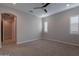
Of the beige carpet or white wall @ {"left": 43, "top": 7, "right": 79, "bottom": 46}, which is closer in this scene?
the beige carpet

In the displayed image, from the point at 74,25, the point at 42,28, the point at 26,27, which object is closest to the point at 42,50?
the point at 42,28

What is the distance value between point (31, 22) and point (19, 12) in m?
0.92

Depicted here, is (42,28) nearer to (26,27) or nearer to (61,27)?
(26,27)

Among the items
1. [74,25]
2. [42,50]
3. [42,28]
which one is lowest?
[42,50]

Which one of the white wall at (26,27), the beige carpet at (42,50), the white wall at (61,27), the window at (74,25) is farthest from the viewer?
the white wall at (26,27)

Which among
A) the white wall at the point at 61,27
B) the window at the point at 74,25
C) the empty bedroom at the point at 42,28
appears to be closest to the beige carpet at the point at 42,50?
the empty bedroom at the point at 42,28

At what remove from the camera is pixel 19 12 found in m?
4.73

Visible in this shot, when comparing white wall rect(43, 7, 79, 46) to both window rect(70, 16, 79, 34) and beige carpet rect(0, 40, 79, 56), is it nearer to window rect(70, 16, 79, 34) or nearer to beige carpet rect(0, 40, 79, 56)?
window rect(70, 16, 79, 34)

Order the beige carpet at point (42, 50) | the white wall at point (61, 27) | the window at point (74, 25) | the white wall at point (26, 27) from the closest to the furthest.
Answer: the beige carpet at point (42, 50)
the window at point (74, 25)
the white wall at point (61, 27)
the white wall at point (26, 27)

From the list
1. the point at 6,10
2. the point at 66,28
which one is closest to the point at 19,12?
the point at 6,10

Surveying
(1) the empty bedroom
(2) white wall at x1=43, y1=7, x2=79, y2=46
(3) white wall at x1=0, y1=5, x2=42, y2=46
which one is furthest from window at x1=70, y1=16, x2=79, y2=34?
(3) white wall at x1=0, y1=5, x2=42, y2=46

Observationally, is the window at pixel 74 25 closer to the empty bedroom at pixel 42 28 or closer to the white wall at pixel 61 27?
the empty bedroom at pixel 42 28

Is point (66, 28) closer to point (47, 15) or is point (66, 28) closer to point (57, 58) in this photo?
point (47, 15)

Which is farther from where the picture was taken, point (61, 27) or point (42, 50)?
point (61, 27)
